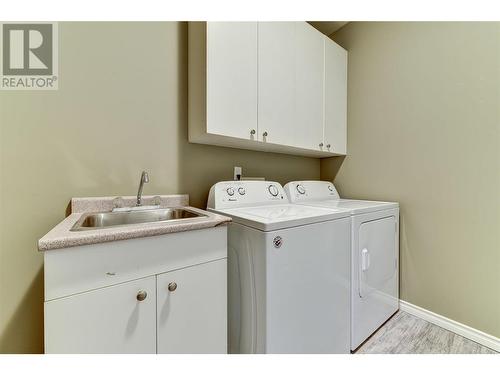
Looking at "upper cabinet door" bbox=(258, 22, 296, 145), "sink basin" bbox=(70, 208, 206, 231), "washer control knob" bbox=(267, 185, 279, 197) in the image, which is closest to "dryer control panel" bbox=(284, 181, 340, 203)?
"washer control knob" bbox=(267, 185, 279, 197)

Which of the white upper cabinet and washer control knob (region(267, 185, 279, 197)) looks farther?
washer control knob (region(267, 185, 279, 197))

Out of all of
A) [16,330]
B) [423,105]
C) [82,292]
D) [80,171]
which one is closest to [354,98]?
[423,105]

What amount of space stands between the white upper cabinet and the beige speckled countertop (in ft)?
1.95

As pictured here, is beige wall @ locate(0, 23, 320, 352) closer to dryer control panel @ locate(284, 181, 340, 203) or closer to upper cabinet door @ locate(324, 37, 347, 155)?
dryer control panel @ locate(284, 181, 340, 203)

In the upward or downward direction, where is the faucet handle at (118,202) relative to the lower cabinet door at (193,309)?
upward

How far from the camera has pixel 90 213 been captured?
122 centimetres

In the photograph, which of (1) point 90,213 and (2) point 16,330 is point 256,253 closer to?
(1) point 90,213

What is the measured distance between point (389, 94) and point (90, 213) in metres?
2.33

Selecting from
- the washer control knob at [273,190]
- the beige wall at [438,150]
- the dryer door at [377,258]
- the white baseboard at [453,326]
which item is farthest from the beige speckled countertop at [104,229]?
the white baseboard at [453,326]

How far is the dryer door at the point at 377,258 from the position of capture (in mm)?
1416

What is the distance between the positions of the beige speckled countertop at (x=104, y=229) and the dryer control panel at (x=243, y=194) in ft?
1.16

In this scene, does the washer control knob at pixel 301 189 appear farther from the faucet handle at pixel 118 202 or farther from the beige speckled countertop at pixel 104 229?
the faucet handle at pixel 118 202

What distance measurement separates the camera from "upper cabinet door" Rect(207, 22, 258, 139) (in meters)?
1.31

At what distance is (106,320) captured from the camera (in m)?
0.81
